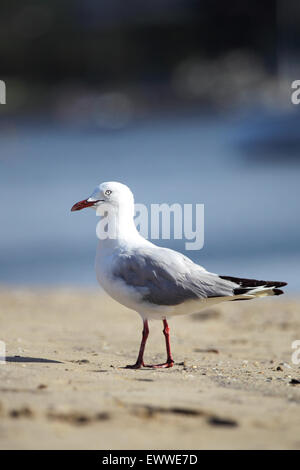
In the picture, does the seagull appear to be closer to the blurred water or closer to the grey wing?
the grey wing

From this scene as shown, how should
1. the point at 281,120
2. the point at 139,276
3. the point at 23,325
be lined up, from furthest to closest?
the point at 281,120 < the point at 23,325 < the point at 139,276

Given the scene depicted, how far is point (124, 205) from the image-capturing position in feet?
18.5

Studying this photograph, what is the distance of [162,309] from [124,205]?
797mm

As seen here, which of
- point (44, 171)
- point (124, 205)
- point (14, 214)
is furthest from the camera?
point (44, 171)

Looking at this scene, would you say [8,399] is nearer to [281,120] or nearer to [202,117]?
[281,120]

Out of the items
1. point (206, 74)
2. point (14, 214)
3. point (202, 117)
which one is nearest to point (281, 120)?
point (202, 117)

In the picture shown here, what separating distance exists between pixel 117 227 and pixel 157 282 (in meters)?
0.55

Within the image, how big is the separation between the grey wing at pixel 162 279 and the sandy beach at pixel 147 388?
1.54ft

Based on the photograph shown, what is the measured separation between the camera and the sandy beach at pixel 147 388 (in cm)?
350

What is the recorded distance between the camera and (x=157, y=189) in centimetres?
1894

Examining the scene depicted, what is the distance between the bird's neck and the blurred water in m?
5.36

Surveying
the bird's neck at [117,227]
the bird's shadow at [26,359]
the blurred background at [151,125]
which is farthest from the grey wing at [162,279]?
the blurred background at [151,125]

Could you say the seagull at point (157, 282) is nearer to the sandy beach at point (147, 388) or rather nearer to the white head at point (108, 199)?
the white head at point (108, 199)

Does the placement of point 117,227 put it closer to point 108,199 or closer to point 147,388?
point 108,199
